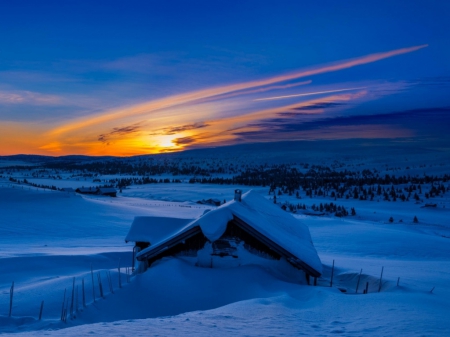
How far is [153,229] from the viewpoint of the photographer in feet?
41.5

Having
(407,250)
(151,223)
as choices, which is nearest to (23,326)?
(151,223)

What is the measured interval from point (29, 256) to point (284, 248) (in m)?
10.7

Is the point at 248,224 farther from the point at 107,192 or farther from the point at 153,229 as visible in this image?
the point at 107,192

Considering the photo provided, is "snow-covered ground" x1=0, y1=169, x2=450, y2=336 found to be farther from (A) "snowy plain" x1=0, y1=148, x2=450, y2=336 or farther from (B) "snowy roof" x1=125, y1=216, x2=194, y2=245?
(B) "snowy roof" x1=125, y1=216, x2=194, y2=245

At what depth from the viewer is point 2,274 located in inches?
548

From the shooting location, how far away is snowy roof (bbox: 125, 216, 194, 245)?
12352 millimetres

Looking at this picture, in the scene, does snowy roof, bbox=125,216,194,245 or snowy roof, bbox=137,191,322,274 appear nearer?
snowy roof, bbox=137,191,322,274

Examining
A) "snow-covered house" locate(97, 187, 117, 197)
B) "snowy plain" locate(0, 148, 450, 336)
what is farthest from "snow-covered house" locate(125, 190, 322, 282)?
"snow-covered house" locate(97, 187, 117, 197)

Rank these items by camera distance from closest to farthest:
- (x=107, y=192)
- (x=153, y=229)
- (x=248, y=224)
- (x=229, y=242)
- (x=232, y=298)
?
(x=232, y=298), (x=248, y=224), (x=229, y=242), (x=153, y=229), (x=107, y=192)

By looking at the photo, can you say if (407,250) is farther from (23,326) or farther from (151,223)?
(23,326)

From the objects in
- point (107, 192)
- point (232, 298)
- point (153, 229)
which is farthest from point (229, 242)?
point (107, 192)

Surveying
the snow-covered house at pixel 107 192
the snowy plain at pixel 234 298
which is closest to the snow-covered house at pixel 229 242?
the snowy plain at pixel 234 298

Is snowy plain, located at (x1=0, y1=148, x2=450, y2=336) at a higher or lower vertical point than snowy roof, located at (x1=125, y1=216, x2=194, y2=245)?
lower

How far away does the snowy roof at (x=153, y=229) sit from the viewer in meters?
12.4
